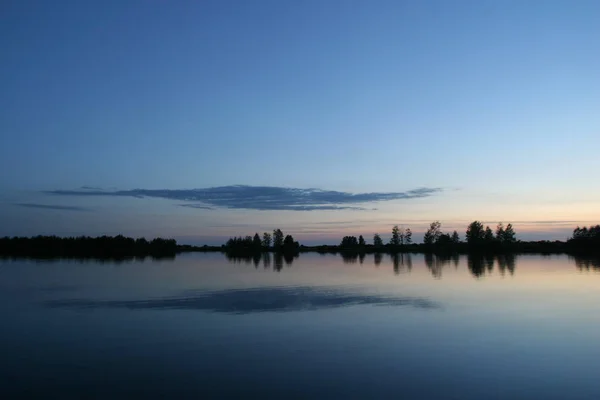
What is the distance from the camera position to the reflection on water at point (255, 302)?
26.2 m

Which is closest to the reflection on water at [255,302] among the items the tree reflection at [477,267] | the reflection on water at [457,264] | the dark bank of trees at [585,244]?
the reflection on water at [457,264]

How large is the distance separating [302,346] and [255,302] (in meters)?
11.6

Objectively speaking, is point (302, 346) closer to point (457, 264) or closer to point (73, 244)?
point (457, 264)

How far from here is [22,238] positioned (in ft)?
571

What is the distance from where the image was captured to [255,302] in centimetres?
2828

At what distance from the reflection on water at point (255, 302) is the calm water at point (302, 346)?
11 cm

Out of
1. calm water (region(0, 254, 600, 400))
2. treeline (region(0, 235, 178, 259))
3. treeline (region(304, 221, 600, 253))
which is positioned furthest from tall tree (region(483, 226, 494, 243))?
calm water (region(0, 254, 600, 400))

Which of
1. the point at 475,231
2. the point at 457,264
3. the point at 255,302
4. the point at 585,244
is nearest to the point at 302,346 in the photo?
the point at 255,302

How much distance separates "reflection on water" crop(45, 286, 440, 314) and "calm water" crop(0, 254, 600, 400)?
0.11 meters

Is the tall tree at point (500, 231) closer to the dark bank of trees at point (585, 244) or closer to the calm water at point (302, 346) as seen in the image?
the dark bank of trees at point (585, 244)

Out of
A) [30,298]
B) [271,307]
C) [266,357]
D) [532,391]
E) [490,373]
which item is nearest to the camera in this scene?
[532,391]

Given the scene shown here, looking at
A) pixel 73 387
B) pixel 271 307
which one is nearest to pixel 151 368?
pixel 73 387

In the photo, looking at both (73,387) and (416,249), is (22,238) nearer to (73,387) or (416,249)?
(416,249)

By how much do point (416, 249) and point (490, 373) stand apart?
6898 inches
